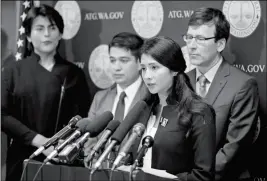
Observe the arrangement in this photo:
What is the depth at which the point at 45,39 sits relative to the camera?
13.5ft

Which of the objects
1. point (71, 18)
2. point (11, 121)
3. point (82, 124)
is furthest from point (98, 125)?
point (71, 18)

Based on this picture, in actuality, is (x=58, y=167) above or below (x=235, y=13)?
below

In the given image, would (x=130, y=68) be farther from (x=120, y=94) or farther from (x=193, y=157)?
(x=193, y=157)

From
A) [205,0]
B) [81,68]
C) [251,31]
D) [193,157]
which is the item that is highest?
[205,0]

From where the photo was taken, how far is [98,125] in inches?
90.6

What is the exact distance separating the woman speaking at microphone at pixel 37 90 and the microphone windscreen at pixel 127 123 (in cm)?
A: 182

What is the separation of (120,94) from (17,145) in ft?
3.45

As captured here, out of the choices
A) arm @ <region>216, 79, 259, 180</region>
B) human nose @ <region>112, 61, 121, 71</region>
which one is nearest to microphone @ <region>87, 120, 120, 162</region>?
arm @ <region>216, 79, 259, 180</region>

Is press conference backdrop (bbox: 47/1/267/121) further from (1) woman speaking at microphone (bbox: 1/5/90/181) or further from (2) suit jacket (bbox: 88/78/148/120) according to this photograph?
(2) suit jacket (bbox: 88/78/148/120)

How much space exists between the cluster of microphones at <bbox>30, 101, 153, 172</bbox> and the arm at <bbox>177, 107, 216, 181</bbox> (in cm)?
40

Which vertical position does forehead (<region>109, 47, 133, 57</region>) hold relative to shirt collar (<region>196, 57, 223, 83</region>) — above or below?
above

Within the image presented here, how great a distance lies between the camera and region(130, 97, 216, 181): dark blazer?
263 centimetres

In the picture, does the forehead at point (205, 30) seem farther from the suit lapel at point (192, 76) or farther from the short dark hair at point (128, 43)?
the short dark hair at point (128, 43)

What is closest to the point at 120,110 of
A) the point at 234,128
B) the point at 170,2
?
the point at 234,128
